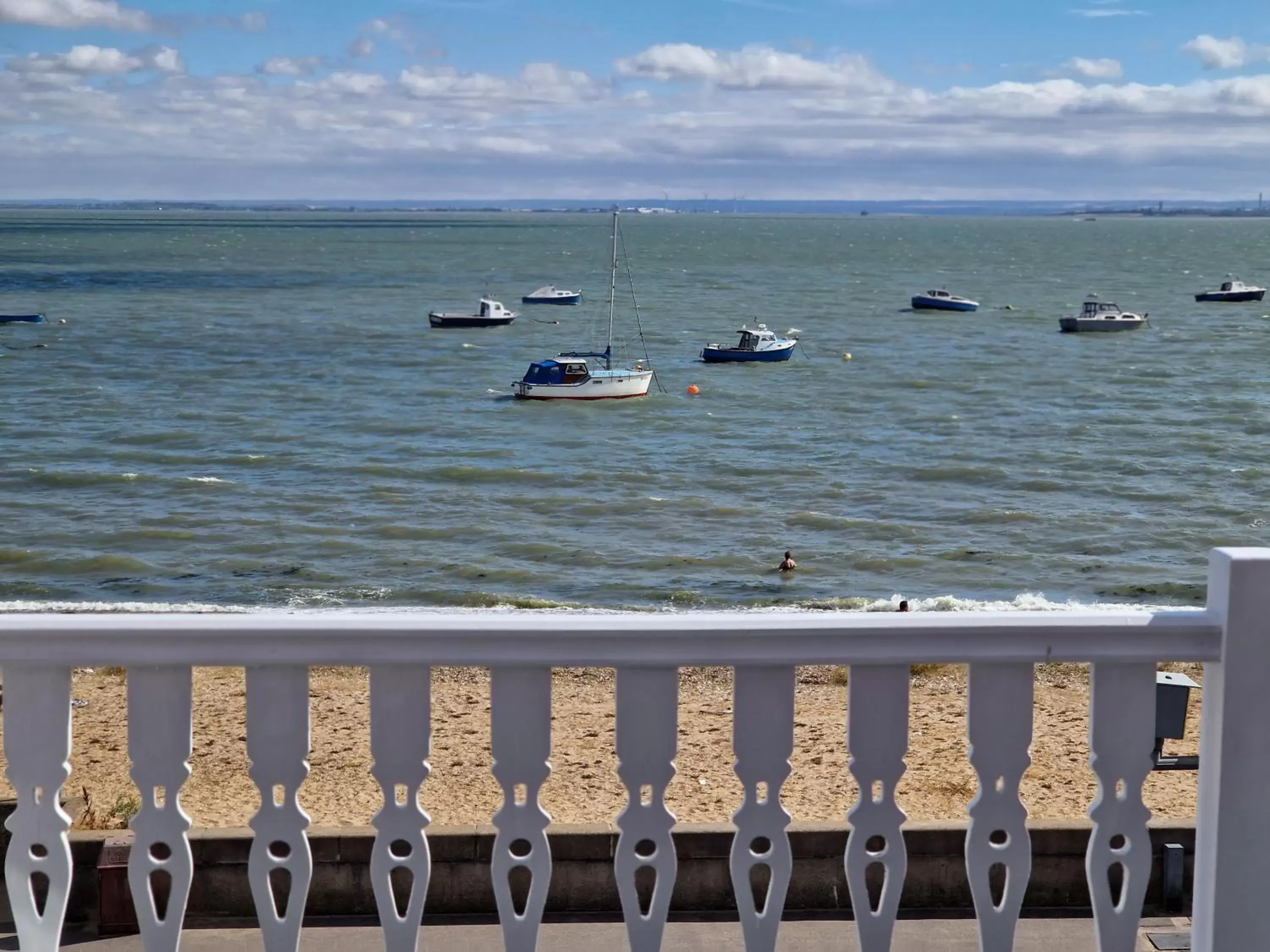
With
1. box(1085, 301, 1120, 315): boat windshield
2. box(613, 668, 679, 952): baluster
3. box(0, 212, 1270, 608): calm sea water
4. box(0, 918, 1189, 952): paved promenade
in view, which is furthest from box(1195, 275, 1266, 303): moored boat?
box(613, 668, 679, 952): baluster

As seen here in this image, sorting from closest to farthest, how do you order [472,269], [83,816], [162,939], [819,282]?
[162,939], [83,816], [819,282], [472,269]

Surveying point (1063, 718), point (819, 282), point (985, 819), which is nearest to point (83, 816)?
point (985, 819)

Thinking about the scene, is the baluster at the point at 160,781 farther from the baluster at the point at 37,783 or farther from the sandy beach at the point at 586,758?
the sandy beach at the point at 586,758

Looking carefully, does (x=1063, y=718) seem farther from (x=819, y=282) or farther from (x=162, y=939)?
(x=819, y=282)

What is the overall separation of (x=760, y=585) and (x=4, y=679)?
1076 inches

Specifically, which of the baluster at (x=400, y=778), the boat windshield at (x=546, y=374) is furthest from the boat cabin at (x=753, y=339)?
the baluster at (x=400, y=778)

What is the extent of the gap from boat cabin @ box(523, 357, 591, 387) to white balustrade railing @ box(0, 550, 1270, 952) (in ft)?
178

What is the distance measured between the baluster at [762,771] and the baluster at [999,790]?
11.9 inches

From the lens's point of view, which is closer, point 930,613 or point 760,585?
point 930,613

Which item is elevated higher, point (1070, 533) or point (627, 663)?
point (627, 663)

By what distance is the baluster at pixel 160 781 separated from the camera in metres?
2.41

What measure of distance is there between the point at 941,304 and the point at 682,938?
96.8 metres

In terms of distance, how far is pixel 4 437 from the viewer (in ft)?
160

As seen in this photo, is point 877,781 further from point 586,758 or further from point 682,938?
point 586,758
